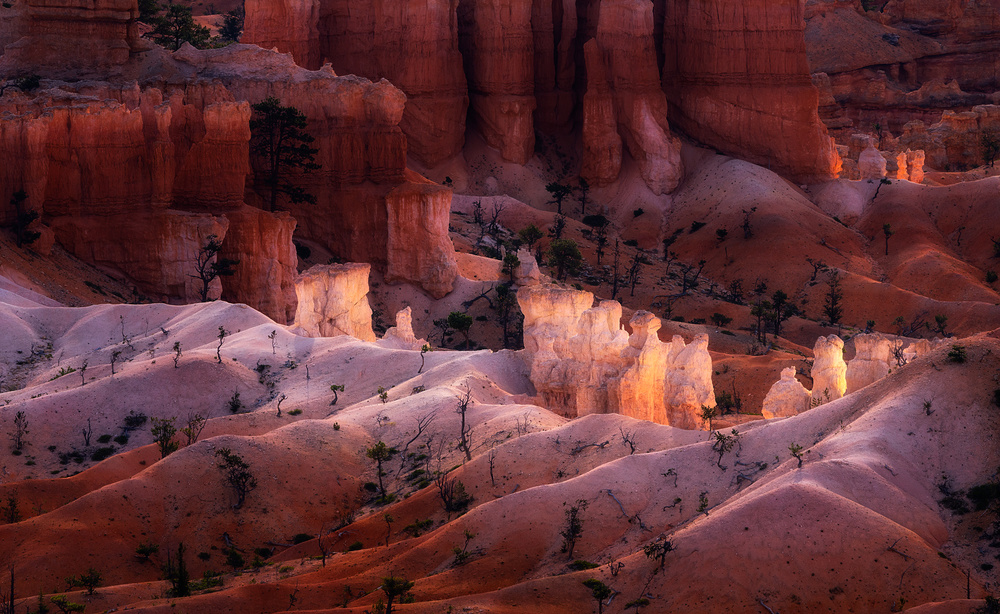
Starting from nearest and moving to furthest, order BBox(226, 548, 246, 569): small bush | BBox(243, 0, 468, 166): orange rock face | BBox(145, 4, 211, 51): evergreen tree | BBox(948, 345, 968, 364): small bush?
BBox(948, 345, 968, 364): small bush
BBox(226, 548, 246, 569): small bush
BBox(243, 0, 468, 166): orange rock face
BBox(145, 4, 211, 51): evergreen tree

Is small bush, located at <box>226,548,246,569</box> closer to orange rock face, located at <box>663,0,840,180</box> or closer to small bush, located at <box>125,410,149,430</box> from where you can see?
small bush, located at <box>125,410,149,430</box>

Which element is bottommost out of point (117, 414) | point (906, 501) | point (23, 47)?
point (117, 414)

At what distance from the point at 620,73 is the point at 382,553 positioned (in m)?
69.4

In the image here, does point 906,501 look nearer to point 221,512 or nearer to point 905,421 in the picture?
point 905,421

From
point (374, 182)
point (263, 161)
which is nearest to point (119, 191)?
point (263, 161)

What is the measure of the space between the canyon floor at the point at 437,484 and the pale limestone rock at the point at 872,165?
55.8 meters

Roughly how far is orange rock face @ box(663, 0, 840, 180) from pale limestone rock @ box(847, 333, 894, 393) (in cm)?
5538

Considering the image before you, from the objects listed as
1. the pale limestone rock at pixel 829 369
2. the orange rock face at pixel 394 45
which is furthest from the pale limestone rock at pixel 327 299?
the orange rock face at pixel 394 45

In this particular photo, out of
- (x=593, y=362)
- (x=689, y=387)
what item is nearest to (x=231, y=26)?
(x=593, y=362)

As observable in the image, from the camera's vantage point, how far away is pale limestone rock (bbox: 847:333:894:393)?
45250 mm

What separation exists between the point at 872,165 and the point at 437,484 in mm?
72801

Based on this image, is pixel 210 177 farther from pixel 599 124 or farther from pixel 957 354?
pixel 957 354

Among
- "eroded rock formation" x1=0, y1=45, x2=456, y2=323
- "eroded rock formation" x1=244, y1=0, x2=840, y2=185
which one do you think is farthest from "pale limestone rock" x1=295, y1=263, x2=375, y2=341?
"eroded rock formation" x1=244, y1=0, x2=840, y2=185

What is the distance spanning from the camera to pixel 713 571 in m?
28.2
